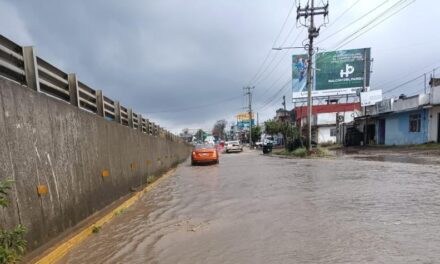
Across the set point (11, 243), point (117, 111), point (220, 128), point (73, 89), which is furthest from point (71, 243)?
point (220, 128)

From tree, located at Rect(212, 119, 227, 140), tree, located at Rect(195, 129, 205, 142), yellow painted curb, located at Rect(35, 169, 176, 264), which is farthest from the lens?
tree, located at Rect(212, 119, 227, 140)

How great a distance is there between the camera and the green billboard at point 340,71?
5022 centimetres

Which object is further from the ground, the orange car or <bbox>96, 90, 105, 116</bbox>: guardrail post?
<bbox>96, 90, 105, 116</bbox>: guardrail post

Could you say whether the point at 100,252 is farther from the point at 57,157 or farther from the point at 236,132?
the point at 236,132

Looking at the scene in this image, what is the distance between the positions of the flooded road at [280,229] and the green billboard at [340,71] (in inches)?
1693

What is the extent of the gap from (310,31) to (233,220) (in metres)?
25.5

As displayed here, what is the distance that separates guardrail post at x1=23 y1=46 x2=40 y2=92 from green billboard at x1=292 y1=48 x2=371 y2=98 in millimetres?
47479

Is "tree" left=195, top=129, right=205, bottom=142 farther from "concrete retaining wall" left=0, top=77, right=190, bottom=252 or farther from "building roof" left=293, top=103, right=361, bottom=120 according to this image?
"concrete retaining wall" left=0, top=77, right=190, bottom=252

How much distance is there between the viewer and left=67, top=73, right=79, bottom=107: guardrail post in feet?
25.3

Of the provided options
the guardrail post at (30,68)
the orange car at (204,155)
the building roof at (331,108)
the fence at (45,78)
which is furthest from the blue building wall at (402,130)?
the guardrail post at (30,68)

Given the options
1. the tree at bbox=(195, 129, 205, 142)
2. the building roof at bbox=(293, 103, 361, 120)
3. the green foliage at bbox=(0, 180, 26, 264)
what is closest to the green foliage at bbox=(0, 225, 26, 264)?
the green foliage at bbox=(0, 180, 26, 264)

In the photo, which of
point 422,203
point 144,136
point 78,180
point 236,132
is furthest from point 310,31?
point 236,132

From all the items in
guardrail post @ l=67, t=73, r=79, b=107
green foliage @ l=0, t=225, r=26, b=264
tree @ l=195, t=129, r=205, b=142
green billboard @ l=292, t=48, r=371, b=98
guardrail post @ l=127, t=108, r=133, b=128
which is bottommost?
tree @ l=195, t=129, r=205, b=142

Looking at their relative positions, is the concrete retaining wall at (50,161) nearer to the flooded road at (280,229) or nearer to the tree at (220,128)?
the flooded road at (280,229)
